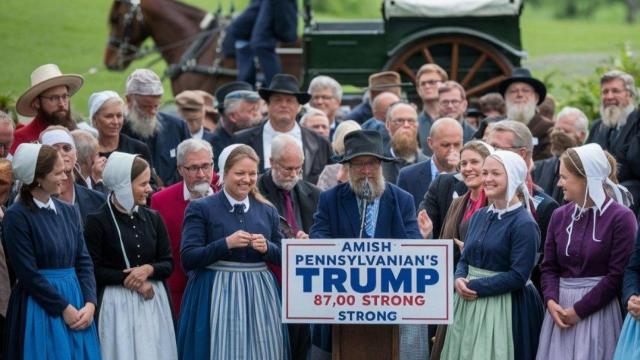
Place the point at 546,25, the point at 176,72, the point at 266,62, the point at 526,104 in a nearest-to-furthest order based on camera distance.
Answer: the point at 526,104, the point at 266,62, the point at 176,72, the point at 546,25

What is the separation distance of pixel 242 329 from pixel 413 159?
335 cm

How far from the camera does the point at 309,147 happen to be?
12.9 metres

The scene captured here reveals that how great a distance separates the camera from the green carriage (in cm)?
1745

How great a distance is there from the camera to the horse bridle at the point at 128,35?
2020 centimetres

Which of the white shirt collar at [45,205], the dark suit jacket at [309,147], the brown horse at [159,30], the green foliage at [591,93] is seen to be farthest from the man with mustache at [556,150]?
the brown horse at [159,30]

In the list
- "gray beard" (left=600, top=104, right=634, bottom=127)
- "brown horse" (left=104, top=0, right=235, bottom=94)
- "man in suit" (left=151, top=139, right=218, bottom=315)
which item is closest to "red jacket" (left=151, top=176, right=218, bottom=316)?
"man in suit" (left=151, top=139, right=218, bottom=315)

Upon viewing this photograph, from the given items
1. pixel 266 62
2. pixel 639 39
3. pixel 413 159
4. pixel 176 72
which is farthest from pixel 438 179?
pixel 639 39

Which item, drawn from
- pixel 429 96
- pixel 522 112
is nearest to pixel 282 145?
pixel 522 112

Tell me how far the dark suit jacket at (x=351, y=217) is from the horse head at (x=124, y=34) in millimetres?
10816

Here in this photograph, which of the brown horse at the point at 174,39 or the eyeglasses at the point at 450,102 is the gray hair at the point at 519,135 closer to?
the eyeglasses at the point at 450,102

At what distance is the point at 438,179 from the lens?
36.6 feet

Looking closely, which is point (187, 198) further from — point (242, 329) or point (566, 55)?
point (566, 55)

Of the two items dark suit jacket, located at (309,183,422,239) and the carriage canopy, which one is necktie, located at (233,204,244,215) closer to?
dark suit jacket, located at (309,183,422,239)

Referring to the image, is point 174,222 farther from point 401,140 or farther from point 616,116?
point 616,116
